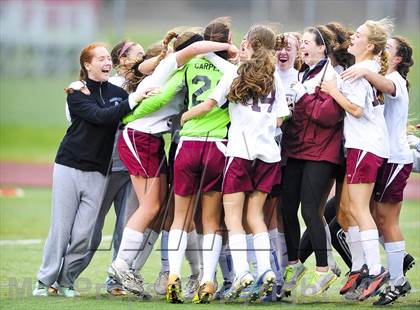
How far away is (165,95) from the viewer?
733 cm

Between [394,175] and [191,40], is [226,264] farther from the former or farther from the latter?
[191,40]

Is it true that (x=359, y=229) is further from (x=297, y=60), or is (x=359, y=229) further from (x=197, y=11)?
(x=197, y=11)

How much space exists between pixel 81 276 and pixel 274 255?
6.98 feet

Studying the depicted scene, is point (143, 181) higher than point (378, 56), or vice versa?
point (378, 56)

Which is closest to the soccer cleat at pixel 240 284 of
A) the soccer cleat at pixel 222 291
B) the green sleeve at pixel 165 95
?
the soccer cleat at pixel 222 291

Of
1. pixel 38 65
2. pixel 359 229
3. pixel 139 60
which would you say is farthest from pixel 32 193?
pixel 38 65

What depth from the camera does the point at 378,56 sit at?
24.7 ft

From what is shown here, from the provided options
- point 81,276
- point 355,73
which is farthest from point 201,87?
point 81,276

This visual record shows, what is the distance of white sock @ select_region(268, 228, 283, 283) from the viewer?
756 cm

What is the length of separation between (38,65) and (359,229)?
71.9 feet

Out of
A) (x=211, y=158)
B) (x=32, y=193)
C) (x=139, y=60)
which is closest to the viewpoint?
(x=211, y=158)

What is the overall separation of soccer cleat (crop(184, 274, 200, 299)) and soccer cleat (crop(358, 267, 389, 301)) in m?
1.30

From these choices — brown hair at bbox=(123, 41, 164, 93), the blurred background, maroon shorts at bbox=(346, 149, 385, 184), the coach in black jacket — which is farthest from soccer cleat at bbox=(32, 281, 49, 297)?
the blurred background

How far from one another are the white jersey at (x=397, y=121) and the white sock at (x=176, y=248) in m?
1.77
